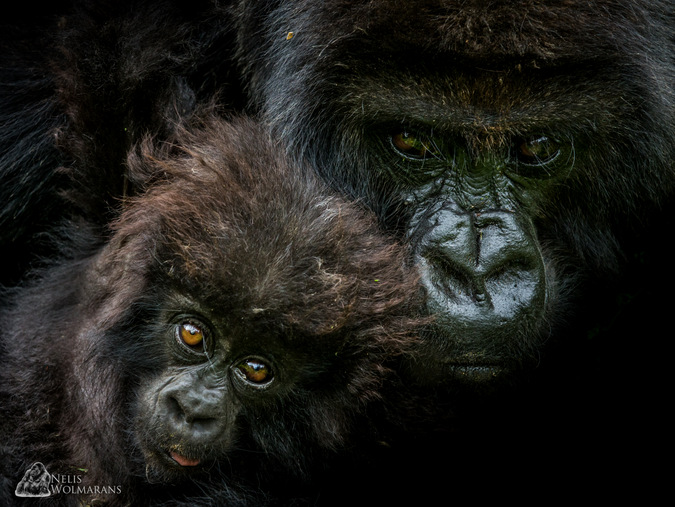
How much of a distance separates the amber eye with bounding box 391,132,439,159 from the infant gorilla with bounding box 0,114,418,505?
34cm

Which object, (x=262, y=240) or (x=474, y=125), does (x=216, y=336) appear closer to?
(x=262, y=240)

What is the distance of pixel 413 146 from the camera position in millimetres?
3002

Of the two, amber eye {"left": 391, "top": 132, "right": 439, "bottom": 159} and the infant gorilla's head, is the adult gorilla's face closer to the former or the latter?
amber eye {"left": 391, "top": 132, "right": 439, "bottom": 159}

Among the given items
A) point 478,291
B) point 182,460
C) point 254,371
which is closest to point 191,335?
point 254,371

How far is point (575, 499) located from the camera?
12.0 ft

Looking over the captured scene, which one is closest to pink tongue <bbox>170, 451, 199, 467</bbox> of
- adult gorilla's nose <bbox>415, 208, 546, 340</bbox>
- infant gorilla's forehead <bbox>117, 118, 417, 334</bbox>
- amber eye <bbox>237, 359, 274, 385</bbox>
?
amber eye <bbox>237, 359, 274, 385</bbox>

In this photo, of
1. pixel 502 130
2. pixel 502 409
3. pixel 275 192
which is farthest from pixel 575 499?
pixel 275 192

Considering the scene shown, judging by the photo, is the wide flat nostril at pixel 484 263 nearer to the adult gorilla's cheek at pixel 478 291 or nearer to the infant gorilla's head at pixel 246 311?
the adult gorilla's cheek at pixel 478 291

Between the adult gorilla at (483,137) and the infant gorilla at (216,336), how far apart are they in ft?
0.67

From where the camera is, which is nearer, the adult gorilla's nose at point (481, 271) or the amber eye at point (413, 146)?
the adult gorilla's nose at point (481, 271)

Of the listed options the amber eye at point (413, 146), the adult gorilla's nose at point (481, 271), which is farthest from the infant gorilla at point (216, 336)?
the amber eye at point (413, 146)

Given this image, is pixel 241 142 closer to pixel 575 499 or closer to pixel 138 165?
pixel 138 165

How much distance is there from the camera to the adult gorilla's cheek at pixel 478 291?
8.84 ft

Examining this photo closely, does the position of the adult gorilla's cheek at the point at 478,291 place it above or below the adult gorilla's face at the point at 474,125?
below
